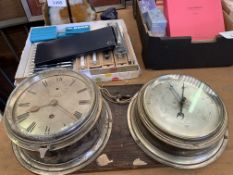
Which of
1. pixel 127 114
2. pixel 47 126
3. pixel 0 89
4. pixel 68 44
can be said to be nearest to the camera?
pixel 47 126

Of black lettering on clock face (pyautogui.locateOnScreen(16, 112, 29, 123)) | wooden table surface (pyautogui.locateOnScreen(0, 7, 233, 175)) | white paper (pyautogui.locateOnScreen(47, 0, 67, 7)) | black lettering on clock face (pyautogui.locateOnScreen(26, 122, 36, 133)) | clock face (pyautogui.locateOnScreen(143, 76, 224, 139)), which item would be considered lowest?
wooden table surface (pyautogui.locateOnScreen(0, 7, 233, 175))

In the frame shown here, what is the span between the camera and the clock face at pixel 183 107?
0.52m

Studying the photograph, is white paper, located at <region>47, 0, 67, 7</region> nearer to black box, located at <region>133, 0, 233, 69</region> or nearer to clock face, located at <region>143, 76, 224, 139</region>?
black box, located at <region>133, 0, 233, 69</region>

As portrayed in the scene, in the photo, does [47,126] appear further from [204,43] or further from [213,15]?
[213,15]

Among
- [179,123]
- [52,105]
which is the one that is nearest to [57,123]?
[52,105]

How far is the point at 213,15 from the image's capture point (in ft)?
2.51

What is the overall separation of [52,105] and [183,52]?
1.33ft

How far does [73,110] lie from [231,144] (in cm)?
40

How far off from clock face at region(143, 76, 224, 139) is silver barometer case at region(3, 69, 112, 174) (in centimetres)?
13

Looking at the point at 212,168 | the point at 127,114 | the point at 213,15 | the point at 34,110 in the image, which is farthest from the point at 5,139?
the point at 213,15

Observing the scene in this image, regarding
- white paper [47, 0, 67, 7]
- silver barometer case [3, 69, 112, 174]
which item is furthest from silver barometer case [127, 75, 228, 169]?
white paper [47, 0, 67, 7]

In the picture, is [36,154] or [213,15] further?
[213,15]

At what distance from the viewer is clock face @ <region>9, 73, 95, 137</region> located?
511mm

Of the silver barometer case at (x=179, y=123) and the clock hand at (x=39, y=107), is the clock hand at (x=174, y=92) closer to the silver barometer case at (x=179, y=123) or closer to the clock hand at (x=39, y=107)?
the silver barometer case at (x=179, y=123)
